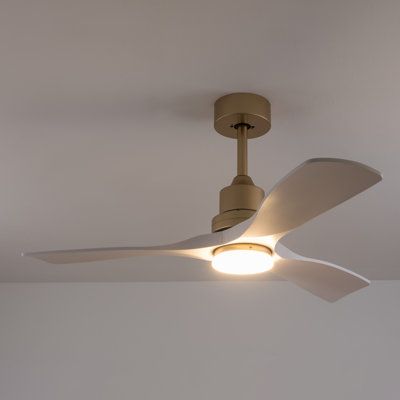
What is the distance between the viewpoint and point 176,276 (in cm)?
321

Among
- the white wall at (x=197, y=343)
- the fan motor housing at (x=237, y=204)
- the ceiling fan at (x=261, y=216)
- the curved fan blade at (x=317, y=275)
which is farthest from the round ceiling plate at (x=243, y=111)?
the white wall at (x=197, y=343)

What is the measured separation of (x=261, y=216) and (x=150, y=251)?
32cm

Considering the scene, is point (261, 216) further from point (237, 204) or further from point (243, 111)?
point (243, 111)

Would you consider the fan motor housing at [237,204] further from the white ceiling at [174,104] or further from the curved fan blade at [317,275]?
the white ceiling at [174,104]

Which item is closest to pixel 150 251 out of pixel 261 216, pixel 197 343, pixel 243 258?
pixel 243 258

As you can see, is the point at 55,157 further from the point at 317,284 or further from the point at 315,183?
the point at 315,183

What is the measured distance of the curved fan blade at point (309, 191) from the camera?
1140 mm

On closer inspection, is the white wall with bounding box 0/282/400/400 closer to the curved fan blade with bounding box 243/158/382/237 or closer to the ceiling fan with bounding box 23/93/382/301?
the ceiling fan with bounding box 23/93/382/301

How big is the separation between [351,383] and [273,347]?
1.14 ft

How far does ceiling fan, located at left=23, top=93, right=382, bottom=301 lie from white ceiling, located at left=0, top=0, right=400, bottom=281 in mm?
57

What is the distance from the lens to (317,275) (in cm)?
169

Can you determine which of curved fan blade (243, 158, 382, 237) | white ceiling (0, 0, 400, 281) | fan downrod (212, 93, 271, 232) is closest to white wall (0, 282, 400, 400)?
white ceiling (0, 0, 400, 281)

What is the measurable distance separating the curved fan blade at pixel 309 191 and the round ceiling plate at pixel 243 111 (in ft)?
1.10

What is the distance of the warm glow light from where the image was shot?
4.97ft
